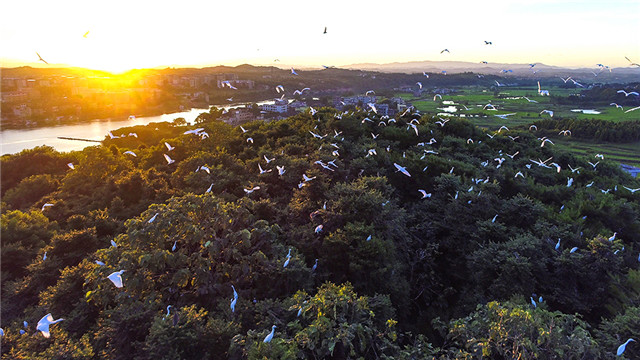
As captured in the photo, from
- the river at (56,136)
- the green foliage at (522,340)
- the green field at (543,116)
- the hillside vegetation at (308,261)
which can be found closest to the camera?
the green foliage at (522,340)

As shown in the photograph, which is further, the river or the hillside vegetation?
the river

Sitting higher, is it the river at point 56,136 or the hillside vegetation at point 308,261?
the river at point 56,136

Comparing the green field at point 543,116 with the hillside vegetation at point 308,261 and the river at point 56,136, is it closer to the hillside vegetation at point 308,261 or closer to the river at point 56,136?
the hillside vegetation at point 308,261

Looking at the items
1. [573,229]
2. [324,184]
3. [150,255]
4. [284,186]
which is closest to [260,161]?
[284,186]

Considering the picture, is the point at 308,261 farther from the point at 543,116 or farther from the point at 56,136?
the point at 543,116

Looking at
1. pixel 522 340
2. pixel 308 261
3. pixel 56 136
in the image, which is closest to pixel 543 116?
pixel 308 261

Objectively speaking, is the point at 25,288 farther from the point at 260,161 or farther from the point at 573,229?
the point at 573,229

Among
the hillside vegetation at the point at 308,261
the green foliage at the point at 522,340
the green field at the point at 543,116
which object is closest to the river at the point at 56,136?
the hillside vegetation at the point at 308,261

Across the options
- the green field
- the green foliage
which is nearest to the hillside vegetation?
the green foliage

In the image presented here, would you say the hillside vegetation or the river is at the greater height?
the river

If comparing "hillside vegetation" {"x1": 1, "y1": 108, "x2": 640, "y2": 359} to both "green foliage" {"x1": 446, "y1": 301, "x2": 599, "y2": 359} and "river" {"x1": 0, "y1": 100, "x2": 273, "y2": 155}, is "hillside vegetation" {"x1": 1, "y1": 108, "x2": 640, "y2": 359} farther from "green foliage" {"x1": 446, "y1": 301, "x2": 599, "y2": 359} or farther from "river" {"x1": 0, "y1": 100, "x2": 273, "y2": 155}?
"river" {"x1": 0, "y1": 100, "x2": 273, "y2": 155}

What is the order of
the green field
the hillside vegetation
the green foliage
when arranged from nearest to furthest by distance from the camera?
1. the green foliage
2. the hillside vegetation
3. the green field

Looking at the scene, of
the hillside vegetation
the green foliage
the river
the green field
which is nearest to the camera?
the green foliage
